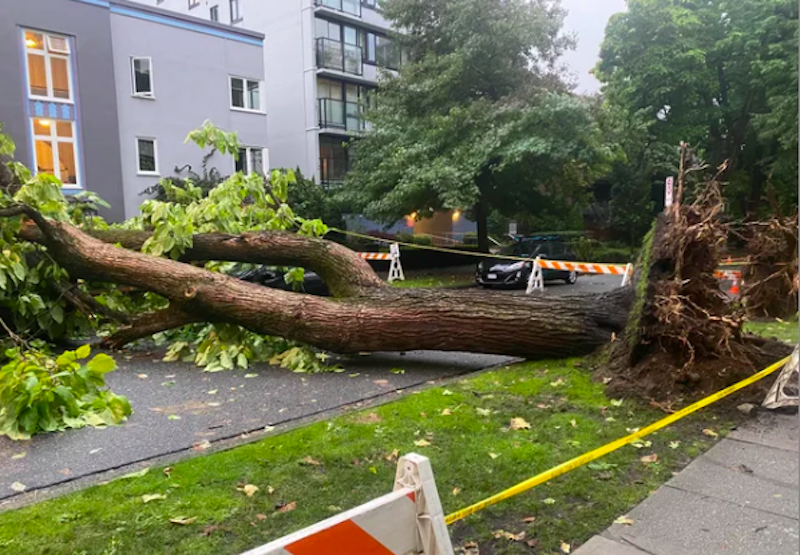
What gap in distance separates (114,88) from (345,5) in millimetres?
13491

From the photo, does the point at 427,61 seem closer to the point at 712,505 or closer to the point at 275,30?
the point at 275,30

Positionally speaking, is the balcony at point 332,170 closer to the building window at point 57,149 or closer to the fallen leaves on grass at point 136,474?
the building window at point 57,149

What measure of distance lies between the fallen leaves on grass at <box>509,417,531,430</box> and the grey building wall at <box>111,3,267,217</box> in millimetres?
18702

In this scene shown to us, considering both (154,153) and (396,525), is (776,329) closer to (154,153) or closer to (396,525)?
(396,525)

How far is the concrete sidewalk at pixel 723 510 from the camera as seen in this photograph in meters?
2.89

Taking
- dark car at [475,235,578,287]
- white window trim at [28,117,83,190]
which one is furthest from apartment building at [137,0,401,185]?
dark car at [475,235,578,287]

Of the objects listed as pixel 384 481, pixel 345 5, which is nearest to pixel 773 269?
pixel 384 481

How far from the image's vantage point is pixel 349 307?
22.4 feet

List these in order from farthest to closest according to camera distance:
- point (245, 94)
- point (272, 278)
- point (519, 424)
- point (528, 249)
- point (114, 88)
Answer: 1. point (245, 94)
2. point (114, 88)
3. point (528, 249)
4. point (272, 278)
5. point (519, 424)

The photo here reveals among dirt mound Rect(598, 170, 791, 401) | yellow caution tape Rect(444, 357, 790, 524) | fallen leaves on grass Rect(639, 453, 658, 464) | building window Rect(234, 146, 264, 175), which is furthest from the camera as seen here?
building window Rect(234, 146, 264, 175)

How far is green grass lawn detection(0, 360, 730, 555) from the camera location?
3.02 metres

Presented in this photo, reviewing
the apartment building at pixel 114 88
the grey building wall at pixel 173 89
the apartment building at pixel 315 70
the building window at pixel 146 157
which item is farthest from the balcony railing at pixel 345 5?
the building window at pixel 146 157

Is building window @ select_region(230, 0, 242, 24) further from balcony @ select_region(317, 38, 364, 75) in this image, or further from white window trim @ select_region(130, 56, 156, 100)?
white window trim @ select_region(130, 56, 156, 100)

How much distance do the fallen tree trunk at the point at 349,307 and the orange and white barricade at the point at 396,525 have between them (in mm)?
4543
